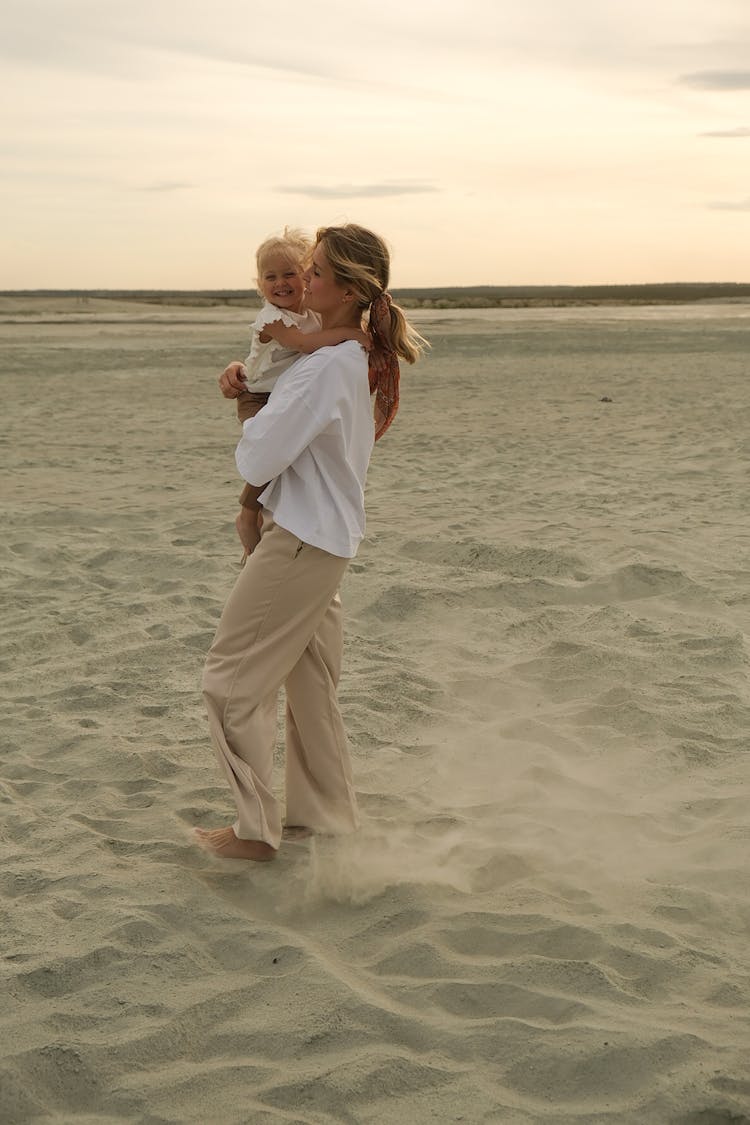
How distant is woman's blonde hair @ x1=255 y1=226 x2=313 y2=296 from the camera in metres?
3.66

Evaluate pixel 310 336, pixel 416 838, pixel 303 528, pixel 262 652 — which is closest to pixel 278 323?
pixel 310 336

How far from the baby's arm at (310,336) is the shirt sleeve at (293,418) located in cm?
5

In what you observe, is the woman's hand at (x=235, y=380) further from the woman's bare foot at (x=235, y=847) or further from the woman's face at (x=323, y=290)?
the woman's bare foot at (x=235, y=847)

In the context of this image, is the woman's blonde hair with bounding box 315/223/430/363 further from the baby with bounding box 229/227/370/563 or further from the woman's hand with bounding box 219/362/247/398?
the woman's hand with bounding box 219/362/247/398

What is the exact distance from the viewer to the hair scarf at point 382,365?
11.6 ft

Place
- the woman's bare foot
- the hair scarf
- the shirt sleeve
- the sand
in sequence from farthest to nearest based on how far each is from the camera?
the woman's bare foot, the hair scarf, the shirt sleeve, the sand

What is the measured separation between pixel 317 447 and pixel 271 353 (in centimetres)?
36

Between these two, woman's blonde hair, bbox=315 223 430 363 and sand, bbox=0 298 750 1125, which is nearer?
sand, bbox=0 298 750 1125

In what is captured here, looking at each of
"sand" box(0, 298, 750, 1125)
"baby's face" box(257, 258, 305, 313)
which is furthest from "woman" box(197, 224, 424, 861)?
"sand" box(0, 298, 750, 1125)

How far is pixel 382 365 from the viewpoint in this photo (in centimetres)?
364

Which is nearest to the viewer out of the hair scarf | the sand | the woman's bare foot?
the sand

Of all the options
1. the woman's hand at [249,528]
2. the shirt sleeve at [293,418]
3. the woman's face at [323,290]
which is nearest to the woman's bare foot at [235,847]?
the woman's hand at [249,528]

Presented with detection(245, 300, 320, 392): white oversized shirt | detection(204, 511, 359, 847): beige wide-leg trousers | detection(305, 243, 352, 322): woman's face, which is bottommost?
detection(204, 511, 359, 847): beige wide-leg trousers

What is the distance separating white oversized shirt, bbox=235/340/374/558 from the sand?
3.60ft
